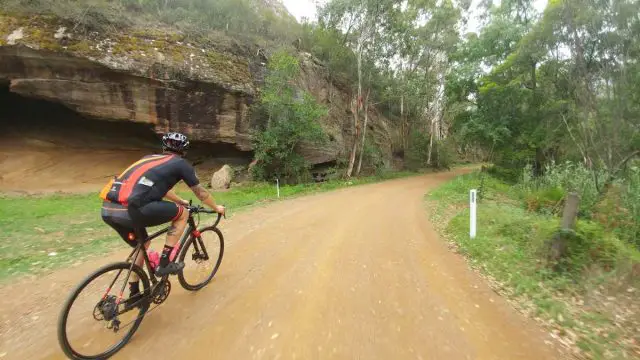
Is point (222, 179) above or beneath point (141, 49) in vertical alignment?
beneath

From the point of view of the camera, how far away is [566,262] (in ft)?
16.0

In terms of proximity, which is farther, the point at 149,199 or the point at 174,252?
the point at 174,252

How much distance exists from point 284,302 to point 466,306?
88.1 inches

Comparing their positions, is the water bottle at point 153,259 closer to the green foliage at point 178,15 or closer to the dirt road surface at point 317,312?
the dirt road surface at point 317,312

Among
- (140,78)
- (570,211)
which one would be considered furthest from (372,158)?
(570,211)

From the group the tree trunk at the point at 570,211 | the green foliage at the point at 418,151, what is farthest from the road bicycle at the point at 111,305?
the green foliage at the point at 418,151

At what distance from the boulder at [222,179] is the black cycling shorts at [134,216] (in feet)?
43.7

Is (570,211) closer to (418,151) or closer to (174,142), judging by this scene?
(174,142)

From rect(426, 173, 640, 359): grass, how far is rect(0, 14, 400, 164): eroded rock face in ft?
44.2

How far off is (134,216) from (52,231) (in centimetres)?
655

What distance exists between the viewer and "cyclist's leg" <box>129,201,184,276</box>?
10.2ft

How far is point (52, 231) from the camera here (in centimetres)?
764

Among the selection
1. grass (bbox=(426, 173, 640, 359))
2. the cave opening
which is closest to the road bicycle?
grass (bbox=(426, 173, 640, 359))

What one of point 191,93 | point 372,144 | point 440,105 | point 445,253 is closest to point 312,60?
point 372,144
